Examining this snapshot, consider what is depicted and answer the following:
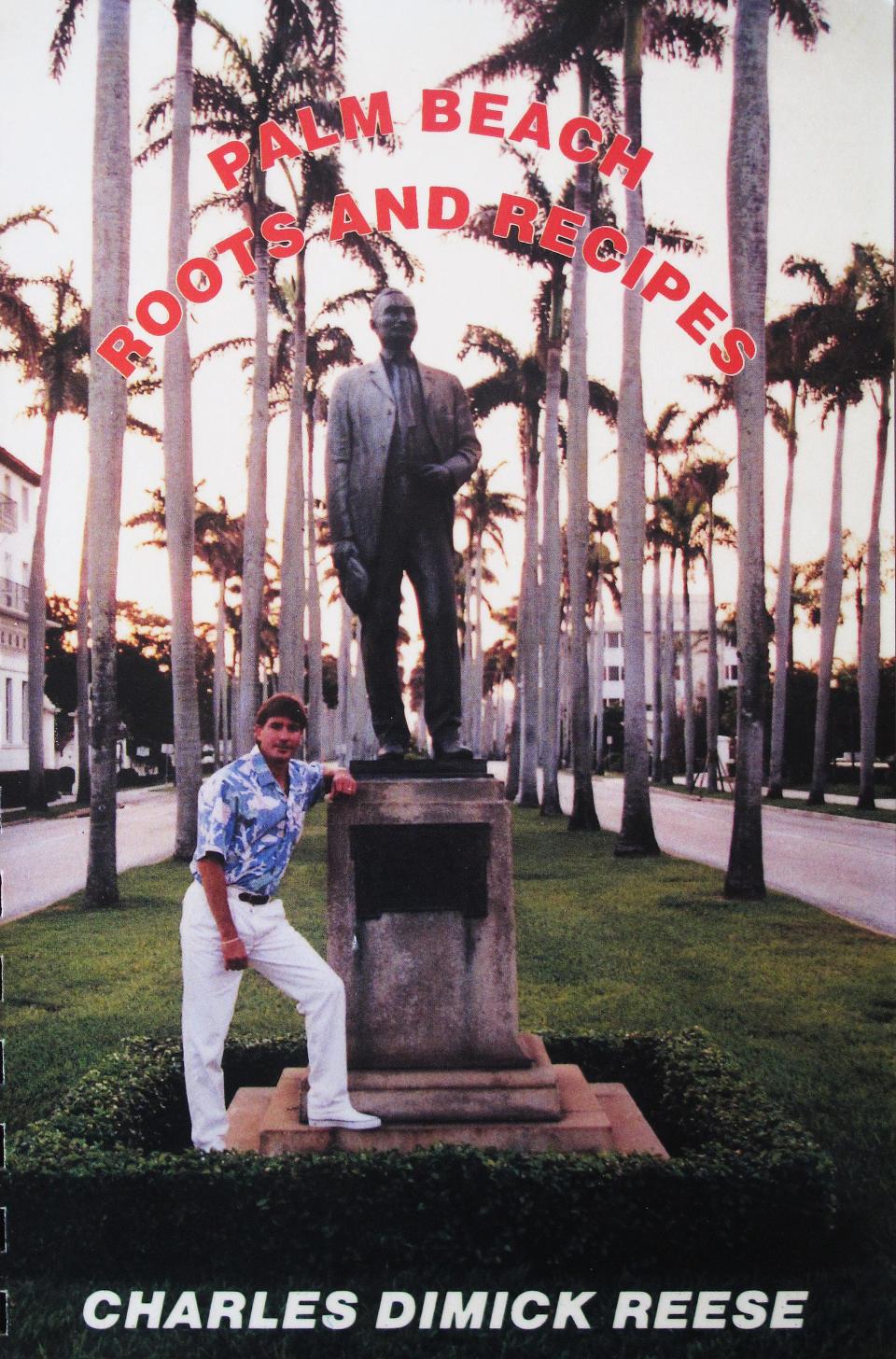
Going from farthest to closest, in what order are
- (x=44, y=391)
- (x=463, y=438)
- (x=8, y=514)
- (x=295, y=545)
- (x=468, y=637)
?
(x=468, y=637)
(x=295, y=545)
(x=44, y=391)
(x=8, y=514)
(x=463, y=438)

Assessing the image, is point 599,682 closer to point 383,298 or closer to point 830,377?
point 830,377

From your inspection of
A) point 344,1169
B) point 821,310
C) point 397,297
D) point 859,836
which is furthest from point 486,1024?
point 821,310

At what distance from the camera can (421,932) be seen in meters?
4.79

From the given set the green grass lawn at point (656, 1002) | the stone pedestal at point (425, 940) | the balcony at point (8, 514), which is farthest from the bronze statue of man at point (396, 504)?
the balcony at point (8, 514)

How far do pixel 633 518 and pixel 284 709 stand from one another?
41.3 feet

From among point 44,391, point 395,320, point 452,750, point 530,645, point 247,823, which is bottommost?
point 247,823

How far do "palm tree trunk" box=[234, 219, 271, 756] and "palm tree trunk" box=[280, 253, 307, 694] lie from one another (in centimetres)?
181

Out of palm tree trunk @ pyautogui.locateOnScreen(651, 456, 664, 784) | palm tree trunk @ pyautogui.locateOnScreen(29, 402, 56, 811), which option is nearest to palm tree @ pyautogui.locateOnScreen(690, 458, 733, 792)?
palm tree trunk @ pyautogui.locateOnScreen(651, 456, 664, 784)

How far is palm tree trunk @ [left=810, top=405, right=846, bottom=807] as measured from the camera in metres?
25.7

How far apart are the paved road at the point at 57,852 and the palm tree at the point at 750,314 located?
23.3ft

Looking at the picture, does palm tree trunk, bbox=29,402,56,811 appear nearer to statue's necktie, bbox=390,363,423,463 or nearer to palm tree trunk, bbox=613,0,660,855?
statue's necktie, bbox=390,363,423,463

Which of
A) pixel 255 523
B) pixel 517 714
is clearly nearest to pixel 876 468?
pixel 517 714

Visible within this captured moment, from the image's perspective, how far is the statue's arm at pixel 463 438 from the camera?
211 inches

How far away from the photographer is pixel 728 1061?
545 centimetres
